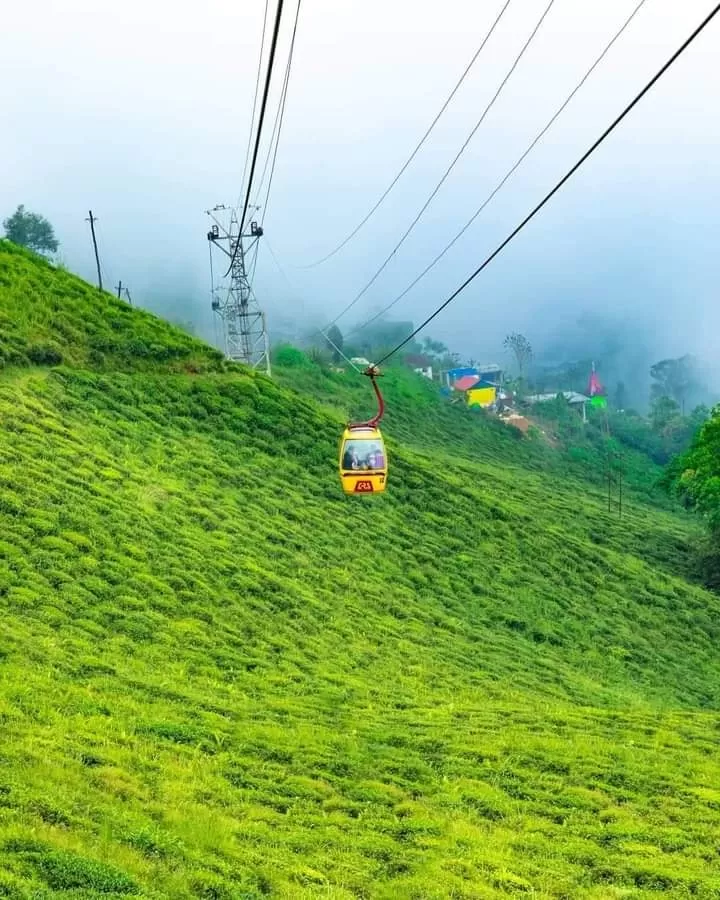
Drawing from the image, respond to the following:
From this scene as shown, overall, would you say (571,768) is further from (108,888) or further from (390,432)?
(390,432)

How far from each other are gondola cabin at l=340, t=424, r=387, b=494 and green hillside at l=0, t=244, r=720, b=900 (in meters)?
4.74

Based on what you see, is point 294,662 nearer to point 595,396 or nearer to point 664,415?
point 595,396

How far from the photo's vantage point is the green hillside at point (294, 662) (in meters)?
13.7

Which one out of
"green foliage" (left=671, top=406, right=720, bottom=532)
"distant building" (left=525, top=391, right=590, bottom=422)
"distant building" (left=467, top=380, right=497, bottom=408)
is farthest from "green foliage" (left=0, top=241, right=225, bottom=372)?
"distant building" (left=525, top=391, right=590, bottom=422)

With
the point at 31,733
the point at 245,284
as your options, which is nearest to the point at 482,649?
the point at 31,733

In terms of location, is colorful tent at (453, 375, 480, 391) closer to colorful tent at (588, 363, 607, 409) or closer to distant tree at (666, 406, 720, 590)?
colorful tent at (588, 363, 607, 409)

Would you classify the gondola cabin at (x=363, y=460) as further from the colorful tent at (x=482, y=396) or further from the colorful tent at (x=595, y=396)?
the colorful tent at (x=595, y=396)

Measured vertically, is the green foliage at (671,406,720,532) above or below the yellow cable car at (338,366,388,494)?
above

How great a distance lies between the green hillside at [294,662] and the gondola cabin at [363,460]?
187 inches

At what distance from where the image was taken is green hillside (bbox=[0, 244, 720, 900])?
1366cm

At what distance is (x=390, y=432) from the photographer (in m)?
79.7

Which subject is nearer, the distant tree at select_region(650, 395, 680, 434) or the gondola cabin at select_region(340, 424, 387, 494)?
the gondola cabin at select_region(340, 424, 387, 494)

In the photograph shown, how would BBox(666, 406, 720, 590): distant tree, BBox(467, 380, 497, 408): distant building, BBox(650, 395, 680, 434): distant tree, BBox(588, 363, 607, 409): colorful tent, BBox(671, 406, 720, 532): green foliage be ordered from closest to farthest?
BBox(671, 406, 720, 532): green foliage → BBox(666, 406, 720, 590): distant tree → BBox(467, 380, 497, 408): distant building → BBox(588, 363, 607, 409): colorful tent → BBox(650, 395, 680, 434): distant tree

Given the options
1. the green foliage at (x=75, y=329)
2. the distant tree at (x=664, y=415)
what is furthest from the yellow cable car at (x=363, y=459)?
the distant tree at (x=664, y=415)
